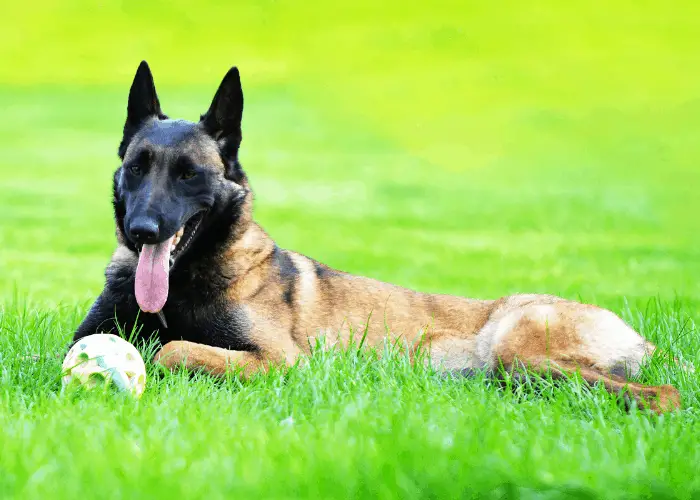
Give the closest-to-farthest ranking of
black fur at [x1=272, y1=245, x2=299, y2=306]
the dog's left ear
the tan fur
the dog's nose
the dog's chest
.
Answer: the dog's nose, the tan fur, the dog's chest, the dog's left ear, black fur at [x1=272, y1=245, x2=299, y2=306]

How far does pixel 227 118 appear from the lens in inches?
229

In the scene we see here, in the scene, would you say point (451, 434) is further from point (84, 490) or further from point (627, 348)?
point (627, 348)

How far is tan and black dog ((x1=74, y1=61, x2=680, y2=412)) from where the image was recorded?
5.42 m

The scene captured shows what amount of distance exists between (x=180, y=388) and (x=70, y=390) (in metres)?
0.54

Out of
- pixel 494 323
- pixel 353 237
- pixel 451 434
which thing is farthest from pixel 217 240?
pixel 353 237

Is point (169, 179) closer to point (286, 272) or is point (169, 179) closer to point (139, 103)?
point (139, 103)

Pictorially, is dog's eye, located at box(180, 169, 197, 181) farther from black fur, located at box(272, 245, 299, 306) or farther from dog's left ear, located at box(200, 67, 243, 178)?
black fur, located at box(272, 245, 299, 306)

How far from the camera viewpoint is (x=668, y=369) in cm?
561

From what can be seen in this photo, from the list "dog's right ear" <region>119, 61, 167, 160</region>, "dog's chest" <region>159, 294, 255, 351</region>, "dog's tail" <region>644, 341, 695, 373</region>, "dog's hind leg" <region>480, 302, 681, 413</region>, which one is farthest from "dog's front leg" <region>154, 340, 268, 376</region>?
"dog's tail" <region>644, 341, 695, 373</region>

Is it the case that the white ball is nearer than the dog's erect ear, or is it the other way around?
the white ball

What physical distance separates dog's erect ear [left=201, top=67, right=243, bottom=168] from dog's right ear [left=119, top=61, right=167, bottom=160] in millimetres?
348

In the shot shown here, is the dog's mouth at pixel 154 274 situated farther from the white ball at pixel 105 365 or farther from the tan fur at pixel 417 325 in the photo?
the white ball at pixel 105 365

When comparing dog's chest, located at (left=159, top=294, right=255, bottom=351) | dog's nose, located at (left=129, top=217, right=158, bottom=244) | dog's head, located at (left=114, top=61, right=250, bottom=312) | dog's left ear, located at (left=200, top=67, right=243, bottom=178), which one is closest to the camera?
dog's nose, located at (left=129, top=217, right=158, bottom=244)

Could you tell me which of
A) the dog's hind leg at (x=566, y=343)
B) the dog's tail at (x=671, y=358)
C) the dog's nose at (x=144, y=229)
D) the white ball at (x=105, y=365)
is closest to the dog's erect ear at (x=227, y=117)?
the dog's nose at (x=144, y=229)
